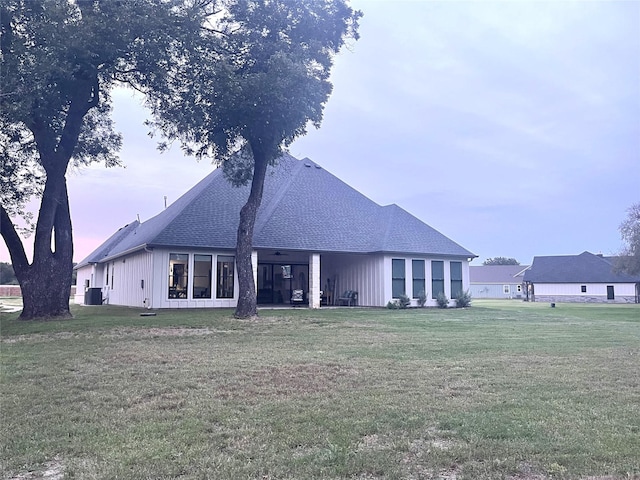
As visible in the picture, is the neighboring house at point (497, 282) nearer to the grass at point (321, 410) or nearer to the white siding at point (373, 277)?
the white siding at point (373, 277)

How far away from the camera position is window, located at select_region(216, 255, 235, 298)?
20.6 meters

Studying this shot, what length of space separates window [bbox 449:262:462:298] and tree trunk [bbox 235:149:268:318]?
1157cm

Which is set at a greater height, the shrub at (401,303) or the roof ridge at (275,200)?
the roof ridge at (275,200)

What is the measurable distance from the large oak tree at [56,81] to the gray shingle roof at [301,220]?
4.55 m

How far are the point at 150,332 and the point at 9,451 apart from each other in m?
7.85

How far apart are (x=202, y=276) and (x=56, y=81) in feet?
31.5

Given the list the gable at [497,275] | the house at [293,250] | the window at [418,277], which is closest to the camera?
the house at [293,250]

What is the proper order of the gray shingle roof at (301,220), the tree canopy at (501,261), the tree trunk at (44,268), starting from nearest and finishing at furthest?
the tree trunk at (44,268)
the gray shingle roof at (301,220)
the tree canopy at (501,261)

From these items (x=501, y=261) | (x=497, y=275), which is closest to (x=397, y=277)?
(x=497, y=275)

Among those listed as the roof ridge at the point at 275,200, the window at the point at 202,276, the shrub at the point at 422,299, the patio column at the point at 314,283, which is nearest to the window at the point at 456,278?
the shrub at the point at 422,299

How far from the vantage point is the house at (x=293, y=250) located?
19984 millimetres

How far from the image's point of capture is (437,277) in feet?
76.1

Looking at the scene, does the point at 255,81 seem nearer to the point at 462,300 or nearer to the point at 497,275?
the point at 462,300

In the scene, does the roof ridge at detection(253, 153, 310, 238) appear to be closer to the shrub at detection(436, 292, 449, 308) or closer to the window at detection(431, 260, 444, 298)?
the window at detection(431, 260, 444, 298)
